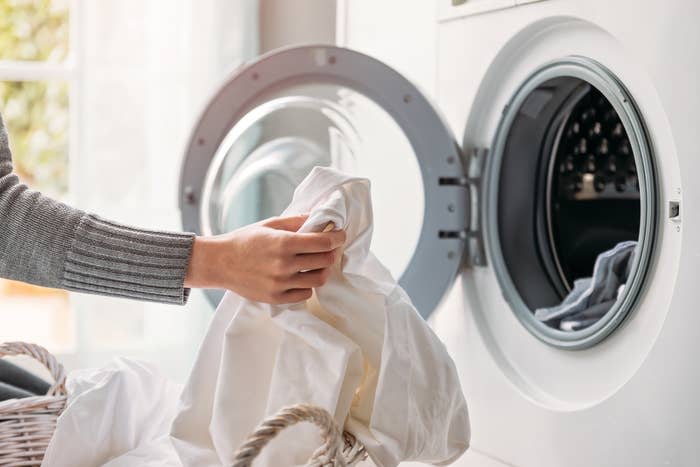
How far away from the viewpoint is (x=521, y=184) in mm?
1621

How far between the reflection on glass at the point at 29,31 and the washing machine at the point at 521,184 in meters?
1.92

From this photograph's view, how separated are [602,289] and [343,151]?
56cm

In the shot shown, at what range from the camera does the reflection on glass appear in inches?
137

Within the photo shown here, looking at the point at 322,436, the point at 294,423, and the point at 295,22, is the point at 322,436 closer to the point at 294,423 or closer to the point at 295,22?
the point at 294,423

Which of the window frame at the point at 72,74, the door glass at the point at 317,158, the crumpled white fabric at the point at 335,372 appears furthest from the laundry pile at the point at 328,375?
the window frame at the point at 72,74

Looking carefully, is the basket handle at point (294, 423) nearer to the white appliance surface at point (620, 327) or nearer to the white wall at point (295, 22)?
the white appliance surface at point (620, 327)

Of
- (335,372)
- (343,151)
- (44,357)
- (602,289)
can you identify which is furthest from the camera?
(343,151)

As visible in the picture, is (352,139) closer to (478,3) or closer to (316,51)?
(316,51)

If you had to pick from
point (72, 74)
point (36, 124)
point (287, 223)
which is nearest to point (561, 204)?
point (287, 223)

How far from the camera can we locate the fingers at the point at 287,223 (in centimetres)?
115

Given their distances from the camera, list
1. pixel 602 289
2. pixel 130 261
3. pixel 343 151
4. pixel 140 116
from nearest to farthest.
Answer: pixel 130 261
pixel 602 289
pixel 343 151
pixel 140 116

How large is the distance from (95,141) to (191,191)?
2.42 ft

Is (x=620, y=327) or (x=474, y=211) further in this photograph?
(x=474, y=211)

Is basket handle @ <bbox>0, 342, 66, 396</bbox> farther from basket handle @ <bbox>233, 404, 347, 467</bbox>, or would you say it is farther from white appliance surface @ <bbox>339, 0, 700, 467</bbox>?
white appliance surface @ <bbox>339, 0, 700, 467</bbox>
